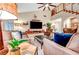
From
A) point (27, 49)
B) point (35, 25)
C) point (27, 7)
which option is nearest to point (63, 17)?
point (35, 25)

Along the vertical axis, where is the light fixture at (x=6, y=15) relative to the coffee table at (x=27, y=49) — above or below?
above

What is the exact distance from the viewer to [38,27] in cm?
287

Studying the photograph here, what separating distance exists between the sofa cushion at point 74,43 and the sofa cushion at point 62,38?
49 millimetres

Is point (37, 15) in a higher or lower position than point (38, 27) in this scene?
higher

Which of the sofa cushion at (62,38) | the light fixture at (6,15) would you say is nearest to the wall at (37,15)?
the light fixture at (6,15)

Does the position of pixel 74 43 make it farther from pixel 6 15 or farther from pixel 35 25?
pixel 6 15

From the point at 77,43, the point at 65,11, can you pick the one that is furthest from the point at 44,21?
the point at 77,43

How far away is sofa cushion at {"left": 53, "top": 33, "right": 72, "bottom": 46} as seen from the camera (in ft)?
9.29

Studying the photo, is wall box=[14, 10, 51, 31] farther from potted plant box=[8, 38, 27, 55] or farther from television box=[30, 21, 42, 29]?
potted plant box=[8, 38, 27, 55]

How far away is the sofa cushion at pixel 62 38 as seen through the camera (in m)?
2.83

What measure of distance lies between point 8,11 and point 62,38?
815 mm

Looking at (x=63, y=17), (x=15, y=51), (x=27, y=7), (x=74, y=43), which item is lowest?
(x=15, y=51)

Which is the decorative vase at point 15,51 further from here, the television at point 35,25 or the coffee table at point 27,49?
the television at point 35,25
